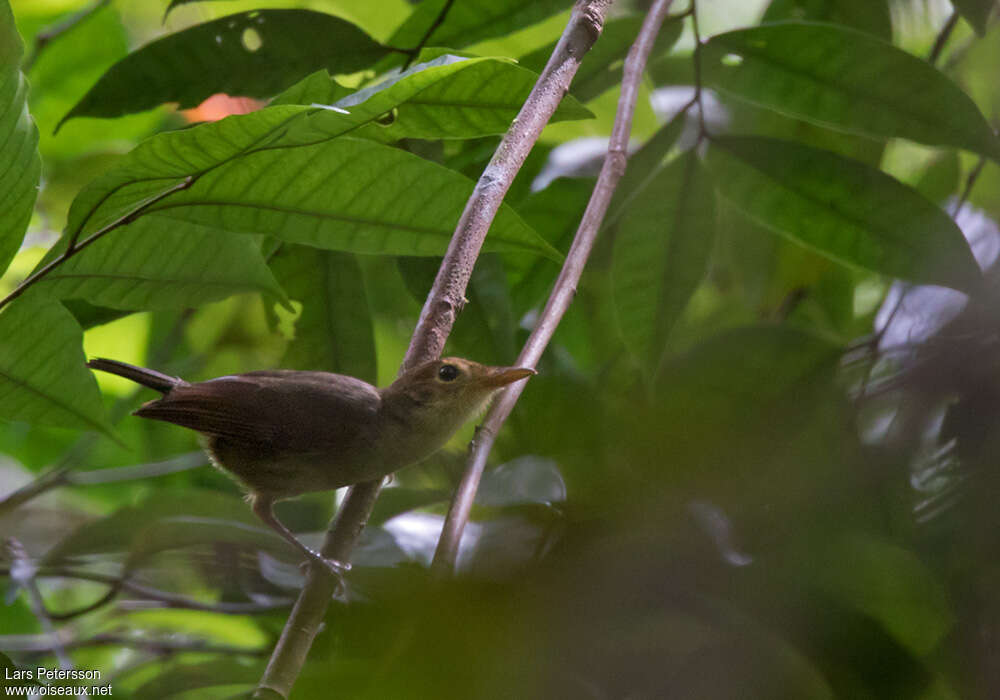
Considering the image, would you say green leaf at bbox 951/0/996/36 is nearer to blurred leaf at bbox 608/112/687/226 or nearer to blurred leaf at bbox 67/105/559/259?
blurred leaf at bbox 608/112/687/226

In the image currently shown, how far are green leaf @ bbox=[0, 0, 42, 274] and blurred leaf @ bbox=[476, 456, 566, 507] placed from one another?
77 cm

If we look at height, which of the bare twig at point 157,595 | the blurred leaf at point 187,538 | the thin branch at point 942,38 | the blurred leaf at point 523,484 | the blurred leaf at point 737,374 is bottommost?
the bare twig at point 157,595

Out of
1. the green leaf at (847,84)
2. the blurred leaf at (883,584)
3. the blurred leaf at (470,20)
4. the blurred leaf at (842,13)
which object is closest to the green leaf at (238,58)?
the blurred leaf at (470,20)

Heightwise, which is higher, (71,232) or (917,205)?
(71,232)

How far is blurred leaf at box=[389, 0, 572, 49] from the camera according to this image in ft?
5.60

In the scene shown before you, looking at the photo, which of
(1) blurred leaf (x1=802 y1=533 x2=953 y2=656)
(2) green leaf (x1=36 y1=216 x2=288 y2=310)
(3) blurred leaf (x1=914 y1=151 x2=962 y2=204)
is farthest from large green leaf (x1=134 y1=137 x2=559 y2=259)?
(3) blurred leaf (x1=914 y1=151 x2=962 y2=204)

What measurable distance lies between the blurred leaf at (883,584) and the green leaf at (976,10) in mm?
1499

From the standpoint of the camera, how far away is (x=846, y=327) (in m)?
1.78

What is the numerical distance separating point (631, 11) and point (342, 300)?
3.49 feet

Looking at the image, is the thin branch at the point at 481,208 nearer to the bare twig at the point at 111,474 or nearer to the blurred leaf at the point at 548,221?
the blurred leaf at the point at 548,221

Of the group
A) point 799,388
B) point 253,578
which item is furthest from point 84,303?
point 799,388

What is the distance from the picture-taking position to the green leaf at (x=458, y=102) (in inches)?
42.1

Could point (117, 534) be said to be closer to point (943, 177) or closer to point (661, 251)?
point (661, 251)

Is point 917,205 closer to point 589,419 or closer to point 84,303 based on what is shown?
point 589,419
